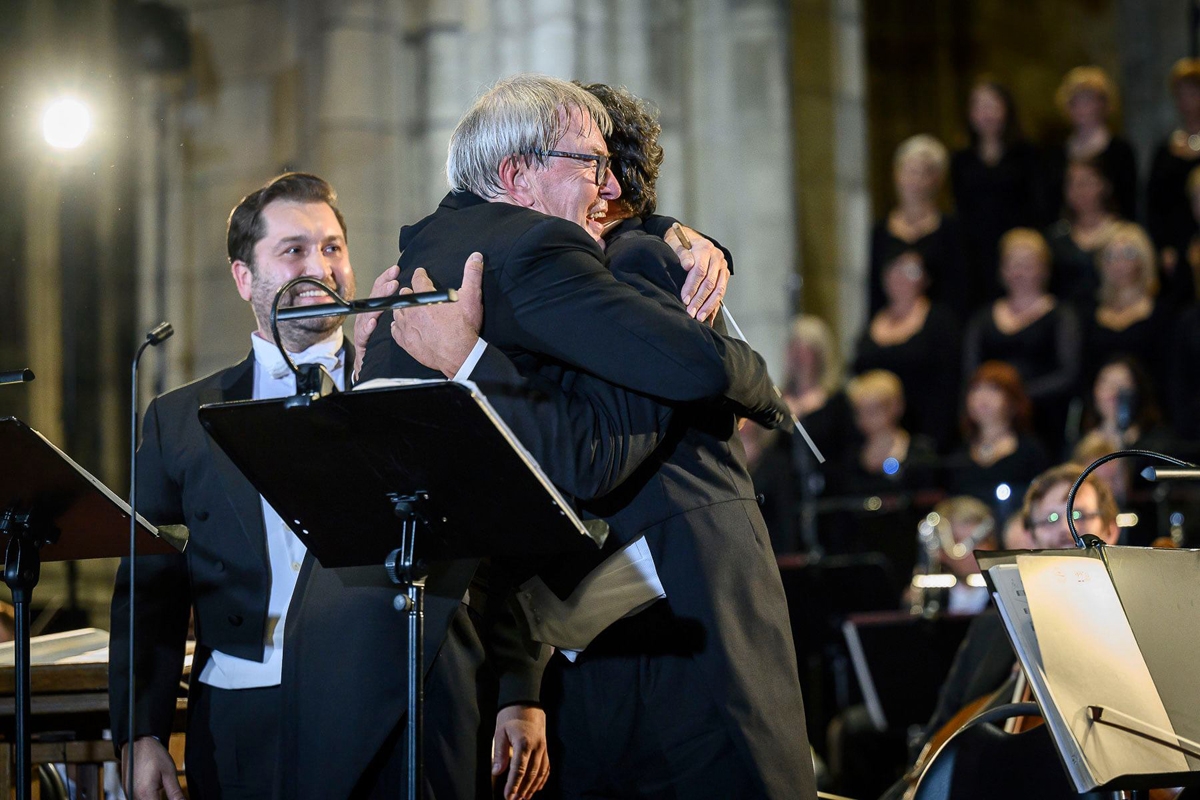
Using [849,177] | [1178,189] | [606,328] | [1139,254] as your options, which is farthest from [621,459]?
[1178,189]

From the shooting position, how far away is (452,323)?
8.07 ft

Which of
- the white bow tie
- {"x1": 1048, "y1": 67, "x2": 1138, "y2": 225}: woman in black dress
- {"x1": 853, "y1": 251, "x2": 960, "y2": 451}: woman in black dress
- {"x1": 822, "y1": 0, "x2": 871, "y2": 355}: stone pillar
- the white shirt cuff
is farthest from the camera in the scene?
{"x1": 822, "y1": 0, "x2": 871, "y2": 355}: stone pillar

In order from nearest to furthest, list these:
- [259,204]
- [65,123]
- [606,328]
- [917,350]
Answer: [606,328] → [259,204] → [65,123] → [917,350]

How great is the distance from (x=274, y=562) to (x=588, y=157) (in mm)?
1171

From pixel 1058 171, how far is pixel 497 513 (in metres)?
7.26

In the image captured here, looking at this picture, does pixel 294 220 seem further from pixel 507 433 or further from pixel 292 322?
pixel 507 433

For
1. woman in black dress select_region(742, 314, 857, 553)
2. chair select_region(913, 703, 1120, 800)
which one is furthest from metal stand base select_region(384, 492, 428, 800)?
woman in black dress select_region(742, 314, 857, 553)

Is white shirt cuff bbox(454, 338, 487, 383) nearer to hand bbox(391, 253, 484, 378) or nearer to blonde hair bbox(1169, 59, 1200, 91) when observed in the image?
hand bbox(391, 253, 484, 378)

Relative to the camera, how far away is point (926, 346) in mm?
8000

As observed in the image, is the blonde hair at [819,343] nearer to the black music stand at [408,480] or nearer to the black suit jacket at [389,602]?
the black suit jacket at [389,602]

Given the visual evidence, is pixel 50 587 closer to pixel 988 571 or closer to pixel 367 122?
pixel 367 122

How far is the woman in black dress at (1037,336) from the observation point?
766 centimetres

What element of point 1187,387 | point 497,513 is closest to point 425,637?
point 497,513

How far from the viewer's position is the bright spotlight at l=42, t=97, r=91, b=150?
242 inches
